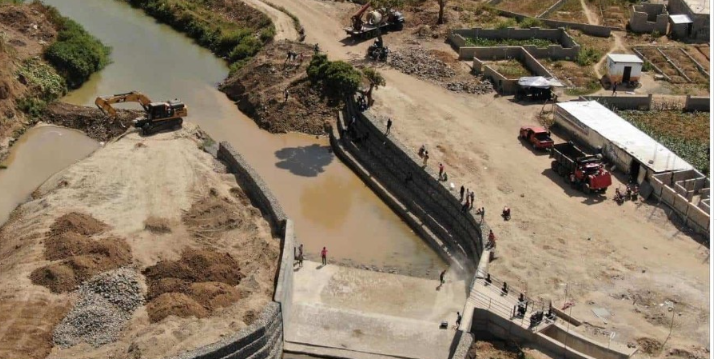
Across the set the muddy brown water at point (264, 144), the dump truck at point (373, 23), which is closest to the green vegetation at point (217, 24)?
the muddy brown water at point (264, 144)

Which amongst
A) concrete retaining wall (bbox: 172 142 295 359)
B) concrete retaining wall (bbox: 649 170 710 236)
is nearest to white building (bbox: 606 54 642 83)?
concrete retaining wall (bbox: 649 170 710 236)

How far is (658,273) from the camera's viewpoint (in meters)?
37.0

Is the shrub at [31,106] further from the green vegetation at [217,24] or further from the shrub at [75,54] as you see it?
the green vegetation at [217,24]

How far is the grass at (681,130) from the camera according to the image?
152 ft

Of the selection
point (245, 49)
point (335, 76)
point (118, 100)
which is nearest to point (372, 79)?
point (335, 76)

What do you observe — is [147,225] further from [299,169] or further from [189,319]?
[299,169]

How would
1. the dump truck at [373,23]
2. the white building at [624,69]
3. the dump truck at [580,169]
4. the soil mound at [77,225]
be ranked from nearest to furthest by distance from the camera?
the soil mound at [77,225]
the dump truck at [580,169]
the white building at [624,69]
the dump truck at [373,23]

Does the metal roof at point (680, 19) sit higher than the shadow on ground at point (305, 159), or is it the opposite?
the metal roof at point (680, 19)

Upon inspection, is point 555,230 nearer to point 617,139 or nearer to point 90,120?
point 617,139

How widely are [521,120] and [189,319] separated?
25007 millimetres

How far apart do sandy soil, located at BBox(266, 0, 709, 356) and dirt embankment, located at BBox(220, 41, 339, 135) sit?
12.4ft

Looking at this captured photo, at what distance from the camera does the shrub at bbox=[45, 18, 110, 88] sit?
5716 centimetres

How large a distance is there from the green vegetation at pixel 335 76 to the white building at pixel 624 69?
15.1 meters

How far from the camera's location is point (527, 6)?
68.3 meters
